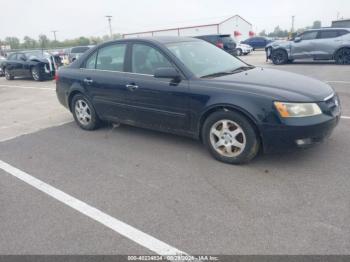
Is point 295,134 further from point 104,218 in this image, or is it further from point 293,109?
point 104,218

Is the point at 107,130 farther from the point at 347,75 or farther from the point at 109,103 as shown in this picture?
the point at 347,75

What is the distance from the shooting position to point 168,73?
163 inches

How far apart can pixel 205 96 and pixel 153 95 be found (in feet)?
Result: 2.78

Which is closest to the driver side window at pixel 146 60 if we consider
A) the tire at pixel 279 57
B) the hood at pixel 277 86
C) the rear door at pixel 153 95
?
the rear door at pixel 153 95

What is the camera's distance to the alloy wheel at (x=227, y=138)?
3.90m

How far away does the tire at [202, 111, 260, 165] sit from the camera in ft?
12.5

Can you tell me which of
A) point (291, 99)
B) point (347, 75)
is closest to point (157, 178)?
point (291, 99)

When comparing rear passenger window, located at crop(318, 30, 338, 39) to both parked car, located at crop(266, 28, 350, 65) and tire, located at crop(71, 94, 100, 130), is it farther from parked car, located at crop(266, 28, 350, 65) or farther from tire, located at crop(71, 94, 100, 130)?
tire, located at crop(71, 94, 100, 130)

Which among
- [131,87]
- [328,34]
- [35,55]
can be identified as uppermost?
[35,55]

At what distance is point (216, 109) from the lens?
157 inches

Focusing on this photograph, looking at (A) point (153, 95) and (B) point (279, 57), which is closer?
(A) point (153, 95)

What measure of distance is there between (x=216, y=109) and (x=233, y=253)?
6.34ft

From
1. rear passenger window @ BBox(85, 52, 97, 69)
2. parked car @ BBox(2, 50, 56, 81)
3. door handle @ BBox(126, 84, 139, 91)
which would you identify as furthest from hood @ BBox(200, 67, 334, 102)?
parked car @ BBox(2, 50, 56, 81)

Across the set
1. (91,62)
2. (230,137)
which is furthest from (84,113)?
(230,137)
